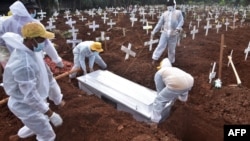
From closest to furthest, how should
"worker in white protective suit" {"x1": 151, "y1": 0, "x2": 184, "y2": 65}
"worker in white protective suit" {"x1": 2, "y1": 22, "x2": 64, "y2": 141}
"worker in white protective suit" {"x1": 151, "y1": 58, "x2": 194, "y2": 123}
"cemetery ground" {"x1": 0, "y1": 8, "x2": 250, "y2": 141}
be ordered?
"worker in white protective suit" {"x1": 2, "y1": 22, "x2": 64, "y2": 141}, "cemetery ground" {"x1": 0, "y1": 8, "x2": 250, "y2": 141}, "worker in white protective suit" {"x1": 151, "y1": 58, "x2": 194, "y2": 123}, "worker in white protective suit" {"x1": 151, "y1": 0, "x2": 184, "y2": 65}

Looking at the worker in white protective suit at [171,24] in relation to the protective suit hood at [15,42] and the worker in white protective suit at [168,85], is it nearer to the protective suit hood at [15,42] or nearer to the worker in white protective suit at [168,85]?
the worker in white protective suit at [168,85]

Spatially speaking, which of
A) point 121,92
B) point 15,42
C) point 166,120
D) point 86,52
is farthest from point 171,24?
point 15,42

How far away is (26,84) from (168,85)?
1.88m

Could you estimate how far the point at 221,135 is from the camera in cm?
380

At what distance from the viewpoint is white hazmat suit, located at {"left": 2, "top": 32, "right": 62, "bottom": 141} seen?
2.52 meters

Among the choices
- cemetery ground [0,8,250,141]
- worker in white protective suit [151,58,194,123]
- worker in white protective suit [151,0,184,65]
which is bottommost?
cemetery ground [0,8,250,141]

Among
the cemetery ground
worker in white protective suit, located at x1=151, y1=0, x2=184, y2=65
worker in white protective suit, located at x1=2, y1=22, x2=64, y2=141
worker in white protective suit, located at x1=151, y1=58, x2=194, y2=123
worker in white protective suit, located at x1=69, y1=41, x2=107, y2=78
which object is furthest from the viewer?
worker in white protective suit, located at x1=151, y1=0, x2=184, y2=65

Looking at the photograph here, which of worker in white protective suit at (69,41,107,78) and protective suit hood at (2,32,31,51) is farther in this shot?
worker in white protective suit at (69,41,107,78)

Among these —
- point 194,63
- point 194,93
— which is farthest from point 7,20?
point 194,63

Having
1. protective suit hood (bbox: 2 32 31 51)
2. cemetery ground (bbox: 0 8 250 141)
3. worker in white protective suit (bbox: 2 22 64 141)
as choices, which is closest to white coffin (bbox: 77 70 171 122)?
cemetery ground (bbox: 0 8 250 141)

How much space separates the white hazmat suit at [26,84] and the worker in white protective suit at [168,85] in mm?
1543

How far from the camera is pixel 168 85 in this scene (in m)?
3.51

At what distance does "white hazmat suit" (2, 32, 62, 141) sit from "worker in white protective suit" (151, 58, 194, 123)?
5.06ft

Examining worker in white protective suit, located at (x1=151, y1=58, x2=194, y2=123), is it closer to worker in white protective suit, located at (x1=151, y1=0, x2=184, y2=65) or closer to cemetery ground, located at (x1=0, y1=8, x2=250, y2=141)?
cemetery ground, located at (x1=0, y1=8, x2=250, y2=141)
